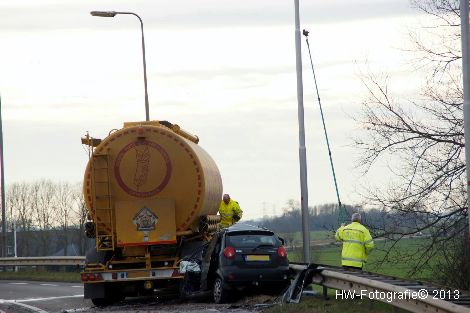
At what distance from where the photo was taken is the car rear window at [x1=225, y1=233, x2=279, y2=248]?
19.9m

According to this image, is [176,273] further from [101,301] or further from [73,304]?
[73,304]

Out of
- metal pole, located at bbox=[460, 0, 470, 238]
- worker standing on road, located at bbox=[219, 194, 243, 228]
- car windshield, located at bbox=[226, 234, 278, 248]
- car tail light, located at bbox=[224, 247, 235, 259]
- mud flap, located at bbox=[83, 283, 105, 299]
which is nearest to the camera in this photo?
metal pole, located at bbox=[460, 0, 470, 238]

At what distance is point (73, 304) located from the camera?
73.9 ft

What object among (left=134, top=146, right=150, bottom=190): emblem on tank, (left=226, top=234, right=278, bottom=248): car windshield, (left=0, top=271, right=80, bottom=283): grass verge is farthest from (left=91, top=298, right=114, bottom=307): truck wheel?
(left=0, top=271, right=80, bottom=283): grass verge

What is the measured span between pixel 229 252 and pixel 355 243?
2680 mm

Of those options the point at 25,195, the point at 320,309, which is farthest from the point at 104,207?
the point at 25,195

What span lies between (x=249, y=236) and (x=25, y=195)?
66.0 meters

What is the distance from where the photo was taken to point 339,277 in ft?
56.0

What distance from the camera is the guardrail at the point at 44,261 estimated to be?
3509 centimetres

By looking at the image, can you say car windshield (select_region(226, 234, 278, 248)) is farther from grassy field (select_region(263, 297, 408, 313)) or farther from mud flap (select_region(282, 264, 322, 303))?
grassy field (select_region(263, 297, 408, 313))

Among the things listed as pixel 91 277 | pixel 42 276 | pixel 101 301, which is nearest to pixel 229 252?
pixel 91 277

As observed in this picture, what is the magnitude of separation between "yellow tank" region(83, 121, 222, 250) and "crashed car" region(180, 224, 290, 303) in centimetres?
111

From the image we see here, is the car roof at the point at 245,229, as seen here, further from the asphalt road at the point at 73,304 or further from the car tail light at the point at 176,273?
the car tail light at the point at 176,273

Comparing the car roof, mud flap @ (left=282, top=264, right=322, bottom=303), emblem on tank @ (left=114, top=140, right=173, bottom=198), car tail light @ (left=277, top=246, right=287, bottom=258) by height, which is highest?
emblem on tank @ (left=114, top=140, right=173, bottom=198)
